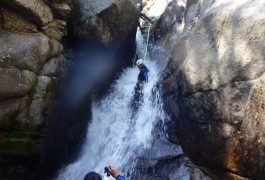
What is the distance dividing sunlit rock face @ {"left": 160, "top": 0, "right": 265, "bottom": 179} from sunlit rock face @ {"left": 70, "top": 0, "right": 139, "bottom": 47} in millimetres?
3013

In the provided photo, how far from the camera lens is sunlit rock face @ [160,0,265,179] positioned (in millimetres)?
5043

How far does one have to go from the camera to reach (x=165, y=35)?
441 inches

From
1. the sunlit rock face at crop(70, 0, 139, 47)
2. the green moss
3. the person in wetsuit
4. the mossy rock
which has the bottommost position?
the mossy rock

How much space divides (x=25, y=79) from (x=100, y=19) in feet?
12.6

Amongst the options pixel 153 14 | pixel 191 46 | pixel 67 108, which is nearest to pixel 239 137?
pixel 191 46

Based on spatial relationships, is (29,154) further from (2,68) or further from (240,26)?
(240,26)

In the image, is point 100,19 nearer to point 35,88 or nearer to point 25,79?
point 35,88

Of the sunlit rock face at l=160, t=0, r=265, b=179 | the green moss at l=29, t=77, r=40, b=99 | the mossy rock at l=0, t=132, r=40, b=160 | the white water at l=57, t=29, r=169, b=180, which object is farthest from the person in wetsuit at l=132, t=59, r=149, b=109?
the mossy rock at l=0, t=132, r=40, b=160

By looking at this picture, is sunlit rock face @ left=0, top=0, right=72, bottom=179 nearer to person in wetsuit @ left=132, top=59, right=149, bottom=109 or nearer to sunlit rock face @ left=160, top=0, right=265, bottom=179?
person in wetsuit @ left=132, top=59, right=149, bottom=109

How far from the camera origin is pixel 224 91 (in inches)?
230

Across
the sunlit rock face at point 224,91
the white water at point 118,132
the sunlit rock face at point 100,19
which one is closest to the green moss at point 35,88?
the white water at point 118,132

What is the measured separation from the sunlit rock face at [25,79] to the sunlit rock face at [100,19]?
1.79 metres

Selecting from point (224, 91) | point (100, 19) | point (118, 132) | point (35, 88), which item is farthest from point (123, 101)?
point (224, 91)

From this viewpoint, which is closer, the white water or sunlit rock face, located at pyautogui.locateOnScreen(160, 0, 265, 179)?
sunlit rock face, located at pyautogui.locateOnScreen(160, 0, 265, 179)
